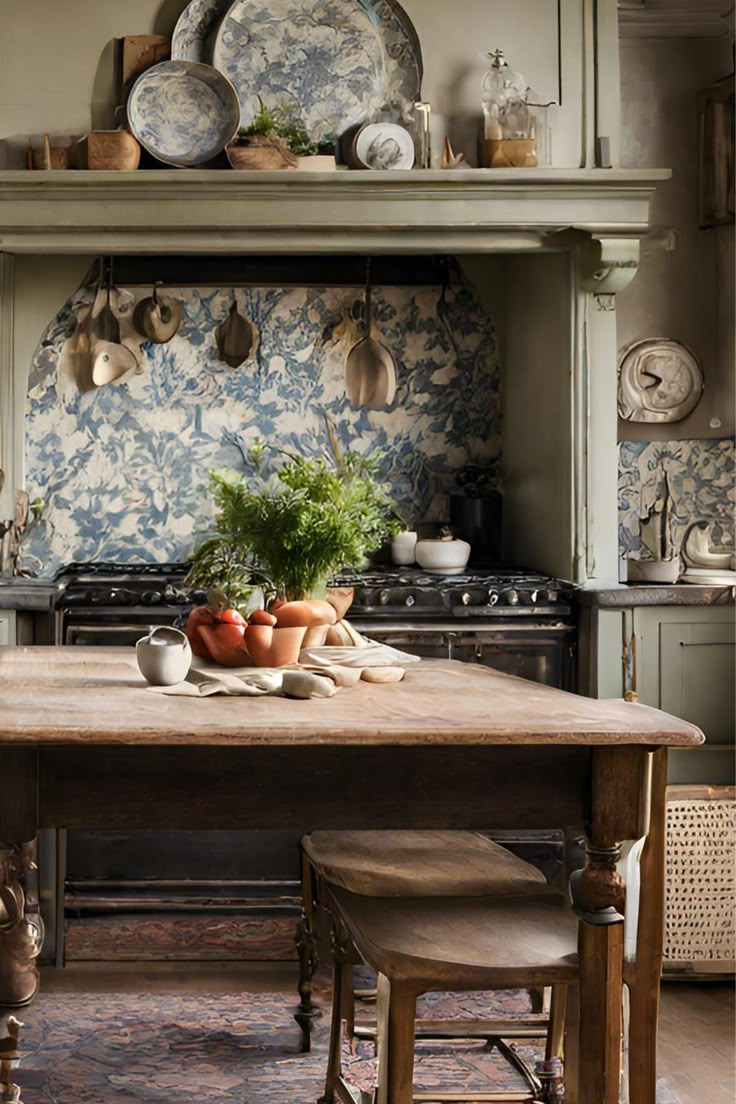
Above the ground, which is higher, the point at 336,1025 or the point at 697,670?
the point at 697,670

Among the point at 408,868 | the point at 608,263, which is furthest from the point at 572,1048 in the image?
the point at 608,263

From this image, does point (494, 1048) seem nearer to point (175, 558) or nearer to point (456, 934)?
point (456, 934)

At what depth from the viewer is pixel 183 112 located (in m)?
3.92

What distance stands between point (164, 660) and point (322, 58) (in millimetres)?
2508

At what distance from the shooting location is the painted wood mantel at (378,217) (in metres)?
3.76

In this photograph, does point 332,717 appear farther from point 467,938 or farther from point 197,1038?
point 197,1038

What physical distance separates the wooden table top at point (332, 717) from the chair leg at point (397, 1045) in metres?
0.45

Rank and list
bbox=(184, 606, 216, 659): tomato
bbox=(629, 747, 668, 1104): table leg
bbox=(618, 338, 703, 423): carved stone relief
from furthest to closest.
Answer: bbox=(618, 338, 703, 423): carved stone relief
bbox=(184, 606, 216, 659): tomato
bbox=(629, 747, 668, 1104): table leg

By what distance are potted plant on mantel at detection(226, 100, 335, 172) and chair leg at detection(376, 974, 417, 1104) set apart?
8.75 feet

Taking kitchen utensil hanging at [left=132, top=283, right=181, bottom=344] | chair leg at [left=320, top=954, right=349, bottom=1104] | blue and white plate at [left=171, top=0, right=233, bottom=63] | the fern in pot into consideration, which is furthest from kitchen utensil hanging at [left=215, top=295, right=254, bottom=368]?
chair leg at [left=320, top=954, right=349, bottom=1104]

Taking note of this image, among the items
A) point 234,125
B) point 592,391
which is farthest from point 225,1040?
point 234,125

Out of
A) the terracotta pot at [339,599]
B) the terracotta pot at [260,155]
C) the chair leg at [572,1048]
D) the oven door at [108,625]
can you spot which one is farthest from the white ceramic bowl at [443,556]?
the chair leg at [572,1048]

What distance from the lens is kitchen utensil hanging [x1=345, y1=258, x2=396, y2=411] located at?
4594mm

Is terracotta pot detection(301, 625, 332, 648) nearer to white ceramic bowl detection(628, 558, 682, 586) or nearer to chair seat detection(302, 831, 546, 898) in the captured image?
chair seat detection(302, 831, 546, 898)
